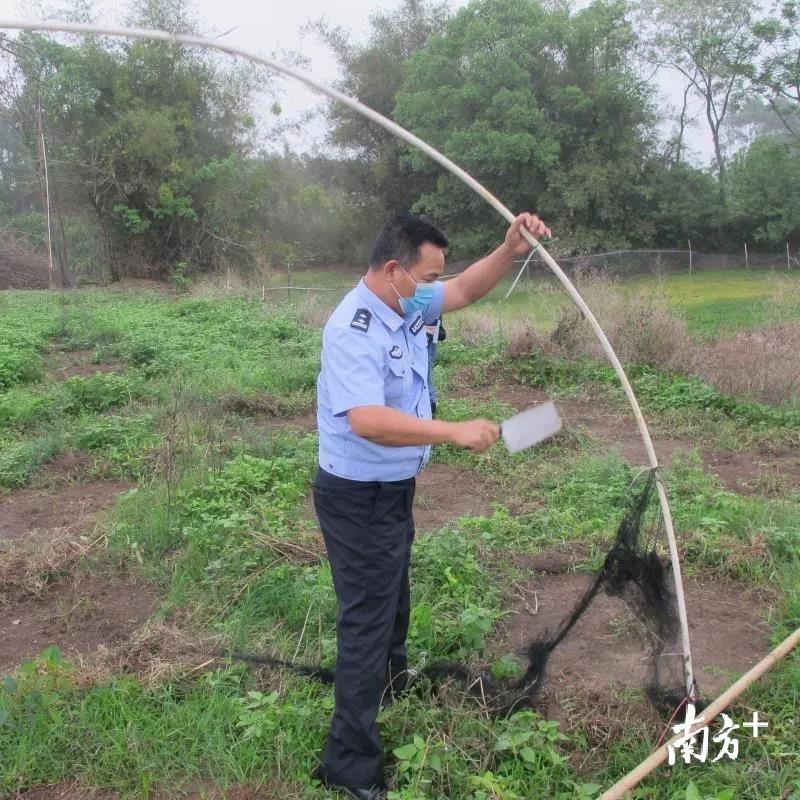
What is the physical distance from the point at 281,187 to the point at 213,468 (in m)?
21.5

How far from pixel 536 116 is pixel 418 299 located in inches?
980

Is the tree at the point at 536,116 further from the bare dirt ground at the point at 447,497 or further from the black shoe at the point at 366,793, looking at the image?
the black shoe at the point at 366,793

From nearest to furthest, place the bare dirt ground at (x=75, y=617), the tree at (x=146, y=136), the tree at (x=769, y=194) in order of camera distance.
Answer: the bare dirt ground at (x=75, y=617) → the tree at (x=146, y=136) → the tree at (x=769, y=194)

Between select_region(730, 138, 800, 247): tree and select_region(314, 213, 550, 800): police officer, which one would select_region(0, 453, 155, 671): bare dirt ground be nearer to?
select_region(314, 213, 550, 800): police officer

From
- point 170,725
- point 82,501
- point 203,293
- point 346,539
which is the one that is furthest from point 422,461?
point 203,293

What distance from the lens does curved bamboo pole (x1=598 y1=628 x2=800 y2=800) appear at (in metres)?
2.51

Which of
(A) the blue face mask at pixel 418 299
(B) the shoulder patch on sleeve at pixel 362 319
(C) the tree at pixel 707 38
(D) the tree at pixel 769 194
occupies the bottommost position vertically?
(B) the shoulder patch on sleeve at pixel 362 319

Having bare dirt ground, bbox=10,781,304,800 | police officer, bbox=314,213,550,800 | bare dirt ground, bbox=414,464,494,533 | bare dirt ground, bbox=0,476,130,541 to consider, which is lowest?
bare dirt ground, bbox=10,781,304,800

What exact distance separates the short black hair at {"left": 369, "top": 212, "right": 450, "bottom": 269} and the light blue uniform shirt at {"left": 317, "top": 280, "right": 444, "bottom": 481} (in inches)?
4.5

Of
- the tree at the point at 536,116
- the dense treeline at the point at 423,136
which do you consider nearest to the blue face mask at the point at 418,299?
the dense treeline at the point at 423,136

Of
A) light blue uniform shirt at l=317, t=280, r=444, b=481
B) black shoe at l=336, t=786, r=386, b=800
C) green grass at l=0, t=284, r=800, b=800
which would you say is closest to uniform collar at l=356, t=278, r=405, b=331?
light blue uniform shirt at l=317, t=280, r=444, b=481

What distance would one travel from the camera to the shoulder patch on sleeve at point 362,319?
2.41 metres

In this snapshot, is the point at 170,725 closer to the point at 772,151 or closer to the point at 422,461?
the point at 422,461

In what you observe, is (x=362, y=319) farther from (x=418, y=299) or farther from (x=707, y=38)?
(x=707, y=38)
